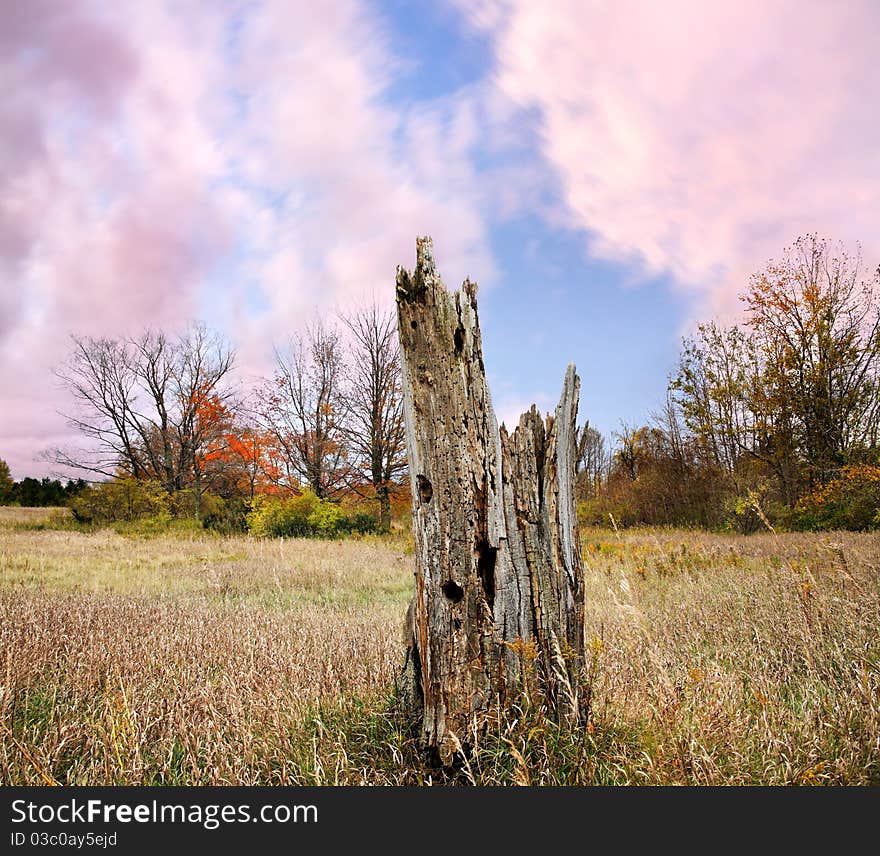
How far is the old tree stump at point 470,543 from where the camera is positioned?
2826 millimetres

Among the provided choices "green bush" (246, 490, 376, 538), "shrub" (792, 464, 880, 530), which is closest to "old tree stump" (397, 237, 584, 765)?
"shrub" (792, 464, 880, 530)

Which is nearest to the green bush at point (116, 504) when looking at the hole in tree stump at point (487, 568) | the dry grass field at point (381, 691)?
the dry grass field at point (381, 691)

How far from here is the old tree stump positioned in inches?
111

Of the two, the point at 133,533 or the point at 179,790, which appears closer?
the point at 179,790

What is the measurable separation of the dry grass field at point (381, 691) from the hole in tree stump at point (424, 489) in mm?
1137

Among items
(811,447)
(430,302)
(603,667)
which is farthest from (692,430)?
(430,302)

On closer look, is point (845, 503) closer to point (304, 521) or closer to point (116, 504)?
point (304, 521)

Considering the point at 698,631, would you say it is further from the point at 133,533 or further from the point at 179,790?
the point at 133,533

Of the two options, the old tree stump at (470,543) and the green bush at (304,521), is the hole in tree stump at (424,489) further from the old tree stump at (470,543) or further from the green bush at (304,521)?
the green bush at (304,521)

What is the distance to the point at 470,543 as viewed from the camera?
288cm

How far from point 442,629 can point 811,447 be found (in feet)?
73.0

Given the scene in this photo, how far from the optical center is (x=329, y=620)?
655 centimetres

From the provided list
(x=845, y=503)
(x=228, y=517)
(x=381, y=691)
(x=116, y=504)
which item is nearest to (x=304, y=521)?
(x=228, y=517)

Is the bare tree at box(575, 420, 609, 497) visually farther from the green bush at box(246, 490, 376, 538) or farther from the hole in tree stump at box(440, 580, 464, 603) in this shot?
the hole in tree stump at box(440, 580, 464, 603)
